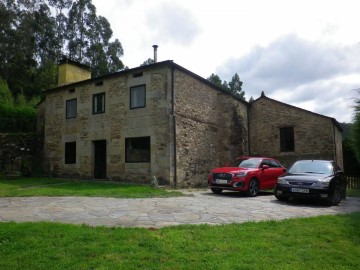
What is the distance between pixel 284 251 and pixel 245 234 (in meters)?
0.90

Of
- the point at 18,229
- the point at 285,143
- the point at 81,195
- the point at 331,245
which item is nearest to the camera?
the point at 331,245

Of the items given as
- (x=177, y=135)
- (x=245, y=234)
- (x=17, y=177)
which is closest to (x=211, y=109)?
(x=177, y=135)

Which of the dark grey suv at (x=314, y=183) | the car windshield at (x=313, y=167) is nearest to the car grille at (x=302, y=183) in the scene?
the dark grey suv at (x=314, y=183)

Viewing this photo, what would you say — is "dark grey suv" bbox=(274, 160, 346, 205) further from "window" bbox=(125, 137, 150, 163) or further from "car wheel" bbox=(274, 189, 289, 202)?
"window" bbox=(125, 137, 150, 163)

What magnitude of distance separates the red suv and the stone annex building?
127 inches

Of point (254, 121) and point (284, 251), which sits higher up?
point (254, 121)

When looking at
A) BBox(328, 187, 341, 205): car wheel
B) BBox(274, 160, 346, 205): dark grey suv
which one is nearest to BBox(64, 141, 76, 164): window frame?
BBox(274, 160, 346, 205): dark grey suv

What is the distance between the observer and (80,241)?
200 inches

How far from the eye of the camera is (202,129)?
18.5 metres

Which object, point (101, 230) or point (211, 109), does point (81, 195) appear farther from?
point (211, 109)

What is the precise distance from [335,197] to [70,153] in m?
15.2

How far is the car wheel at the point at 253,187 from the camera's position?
12.5 m

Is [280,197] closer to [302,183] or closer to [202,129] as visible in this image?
[302,183]

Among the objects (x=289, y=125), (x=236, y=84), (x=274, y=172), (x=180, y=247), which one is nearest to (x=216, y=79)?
(x=236, y=84)
